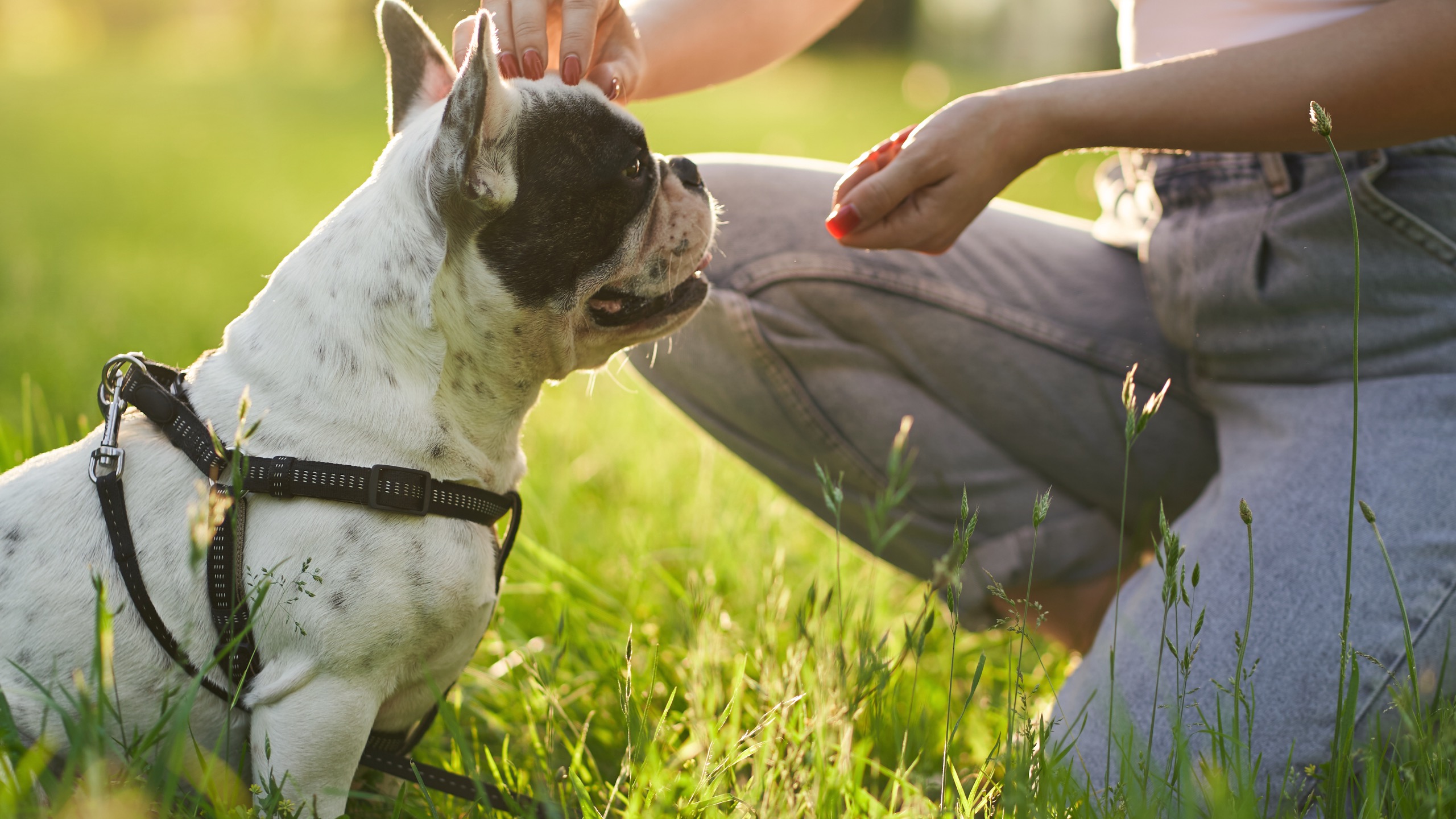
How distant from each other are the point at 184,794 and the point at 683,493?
69.2 inches

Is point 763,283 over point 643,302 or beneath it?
beneath

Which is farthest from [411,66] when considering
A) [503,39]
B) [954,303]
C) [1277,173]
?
[1277,173]

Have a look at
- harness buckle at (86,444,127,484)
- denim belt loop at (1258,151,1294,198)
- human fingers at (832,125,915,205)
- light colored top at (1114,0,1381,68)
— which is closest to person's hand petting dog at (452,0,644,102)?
human fingers at (832,125,915,205)

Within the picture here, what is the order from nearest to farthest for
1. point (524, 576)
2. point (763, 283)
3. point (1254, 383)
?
point (1254, 383) → point (763, 283) → point (524, 576)

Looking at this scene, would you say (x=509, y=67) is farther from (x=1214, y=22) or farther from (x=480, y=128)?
(x=1214, y=22)

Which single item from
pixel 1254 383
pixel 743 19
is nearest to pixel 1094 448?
pixel 1254 383

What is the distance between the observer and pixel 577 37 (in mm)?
1728

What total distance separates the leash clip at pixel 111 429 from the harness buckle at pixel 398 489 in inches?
13.4

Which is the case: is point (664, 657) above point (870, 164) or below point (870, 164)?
below

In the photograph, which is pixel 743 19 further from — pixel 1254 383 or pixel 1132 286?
pixel 1254 383

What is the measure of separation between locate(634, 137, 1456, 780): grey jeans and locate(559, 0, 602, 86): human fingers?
20.9 inches

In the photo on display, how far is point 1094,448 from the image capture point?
221 cm

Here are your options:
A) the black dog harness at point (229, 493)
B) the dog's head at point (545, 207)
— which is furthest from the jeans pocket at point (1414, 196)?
the black dog harness at point (229, 493)

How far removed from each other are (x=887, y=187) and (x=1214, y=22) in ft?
2.82
